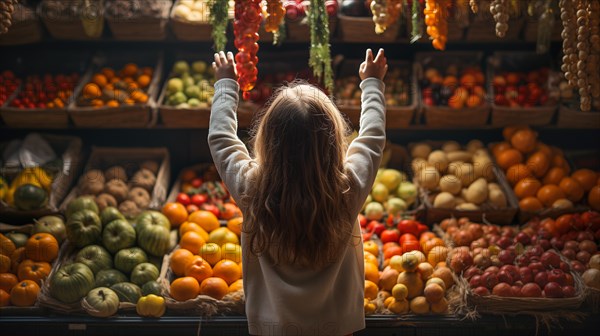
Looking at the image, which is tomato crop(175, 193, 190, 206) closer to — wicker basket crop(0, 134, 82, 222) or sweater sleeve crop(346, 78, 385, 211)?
wicker basket crop(0, 134, 82, 222)

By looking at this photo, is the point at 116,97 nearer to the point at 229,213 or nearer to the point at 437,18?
the point at 229,213

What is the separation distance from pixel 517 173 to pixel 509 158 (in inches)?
4.5

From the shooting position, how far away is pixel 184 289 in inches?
135

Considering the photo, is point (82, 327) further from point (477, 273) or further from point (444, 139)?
point (444, 139)

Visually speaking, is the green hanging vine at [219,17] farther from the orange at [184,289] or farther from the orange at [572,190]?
the orange at [572,190]

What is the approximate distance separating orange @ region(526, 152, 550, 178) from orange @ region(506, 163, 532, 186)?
0.03m

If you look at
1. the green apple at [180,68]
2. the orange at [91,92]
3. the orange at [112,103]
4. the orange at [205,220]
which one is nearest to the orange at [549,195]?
the orange at [205,220]

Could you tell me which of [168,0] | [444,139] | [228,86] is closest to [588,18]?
[228,86]

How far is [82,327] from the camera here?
340 cm

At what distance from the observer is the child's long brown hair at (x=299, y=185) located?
236 cm

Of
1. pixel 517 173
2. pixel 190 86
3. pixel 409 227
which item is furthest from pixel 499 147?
pixel 190 86

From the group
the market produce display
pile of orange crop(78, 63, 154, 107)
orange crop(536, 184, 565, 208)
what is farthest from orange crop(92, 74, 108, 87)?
orange crop(536, 184, 565, 208)

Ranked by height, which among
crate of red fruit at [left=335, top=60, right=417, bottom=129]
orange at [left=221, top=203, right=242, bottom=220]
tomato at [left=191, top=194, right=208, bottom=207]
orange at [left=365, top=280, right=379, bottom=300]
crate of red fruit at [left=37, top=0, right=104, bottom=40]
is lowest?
orange at [left=365, top=280, right=379, bottom=300]

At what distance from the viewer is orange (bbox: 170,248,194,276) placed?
11.8 feet
